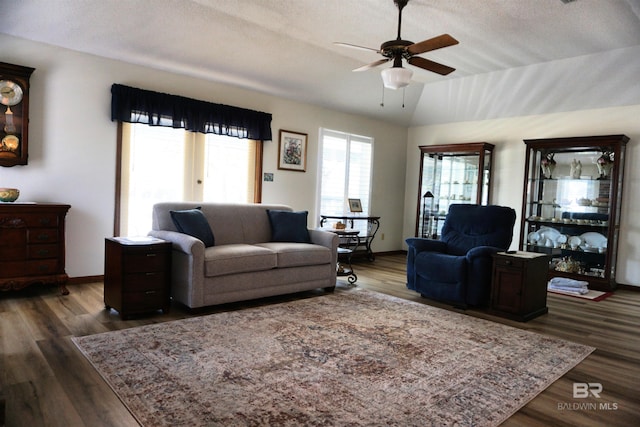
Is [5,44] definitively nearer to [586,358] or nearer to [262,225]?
[262,225]

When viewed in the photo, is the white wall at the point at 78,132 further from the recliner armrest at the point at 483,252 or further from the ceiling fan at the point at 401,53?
the recliner armrest at the point at 483,252

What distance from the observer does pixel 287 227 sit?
15.7ft

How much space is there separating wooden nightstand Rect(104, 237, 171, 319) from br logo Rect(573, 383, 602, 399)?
3070 millimetres

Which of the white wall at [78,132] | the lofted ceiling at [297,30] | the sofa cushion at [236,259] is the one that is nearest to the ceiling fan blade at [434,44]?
the lofted ceiling at [297,30]

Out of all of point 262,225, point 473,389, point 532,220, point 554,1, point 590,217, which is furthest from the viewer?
point 532,220

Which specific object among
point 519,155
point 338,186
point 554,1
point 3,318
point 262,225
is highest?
point 554,1

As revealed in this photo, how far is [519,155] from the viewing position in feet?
21.6

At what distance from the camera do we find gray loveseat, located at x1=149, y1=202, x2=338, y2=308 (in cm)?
371

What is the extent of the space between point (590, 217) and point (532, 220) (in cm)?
73

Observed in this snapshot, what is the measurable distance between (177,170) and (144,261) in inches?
74.1

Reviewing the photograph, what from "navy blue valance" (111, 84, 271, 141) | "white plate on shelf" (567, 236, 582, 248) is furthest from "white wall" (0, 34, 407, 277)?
"white plate on shelf" (567, 236, 582, 248)

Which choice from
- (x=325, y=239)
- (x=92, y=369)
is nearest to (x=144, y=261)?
(x=92, y=369)

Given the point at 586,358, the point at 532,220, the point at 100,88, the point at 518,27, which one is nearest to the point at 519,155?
the point at 532,220

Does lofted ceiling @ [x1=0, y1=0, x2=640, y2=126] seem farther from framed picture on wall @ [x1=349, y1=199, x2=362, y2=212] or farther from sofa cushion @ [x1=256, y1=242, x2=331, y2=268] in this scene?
sofa cushion @ [x1=256, y1=242, x2=331, y2=268]
